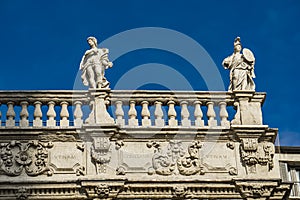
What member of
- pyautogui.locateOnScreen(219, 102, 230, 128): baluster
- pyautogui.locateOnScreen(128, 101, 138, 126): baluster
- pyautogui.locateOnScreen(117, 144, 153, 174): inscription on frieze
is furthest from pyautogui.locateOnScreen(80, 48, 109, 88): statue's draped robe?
pyautogui.locateOnScreen(219, 102, 230, 128): baluster

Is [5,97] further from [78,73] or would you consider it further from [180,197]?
[180,197]

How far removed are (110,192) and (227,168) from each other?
2846mm

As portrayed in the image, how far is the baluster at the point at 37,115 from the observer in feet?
80.4

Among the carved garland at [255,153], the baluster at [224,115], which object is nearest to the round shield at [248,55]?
the baluster at [224,115]

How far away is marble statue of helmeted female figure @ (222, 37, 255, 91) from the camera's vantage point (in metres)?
25.4

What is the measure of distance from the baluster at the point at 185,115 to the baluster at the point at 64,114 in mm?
2747

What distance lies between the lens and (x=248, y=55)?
1016 inches

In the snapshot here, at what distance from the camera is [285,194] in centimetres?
2431

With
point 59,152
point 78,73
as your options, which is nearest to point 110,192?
point 59,152

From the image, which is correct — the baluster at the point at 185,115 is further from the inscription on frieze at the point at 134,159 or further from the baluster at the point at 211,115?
the inscription on frieze at the point at 134,159

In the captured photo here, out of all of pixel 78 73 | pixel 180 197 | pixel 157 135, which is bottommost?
pixel 180 197

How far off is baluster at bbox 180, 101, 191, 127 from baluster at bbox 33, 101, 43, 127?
3360 millimetres

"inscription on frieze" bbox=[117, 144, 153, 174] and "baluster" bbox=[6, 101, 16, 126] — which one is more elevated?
"baluster" bbox=[6, 101, 16, 126]

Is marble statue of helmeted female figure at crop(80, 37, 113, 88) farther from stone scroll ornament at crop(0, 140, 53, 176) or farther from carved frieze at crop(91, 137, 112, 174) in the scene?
stone scroll ornament at crop(0, 140, 53, 176)
